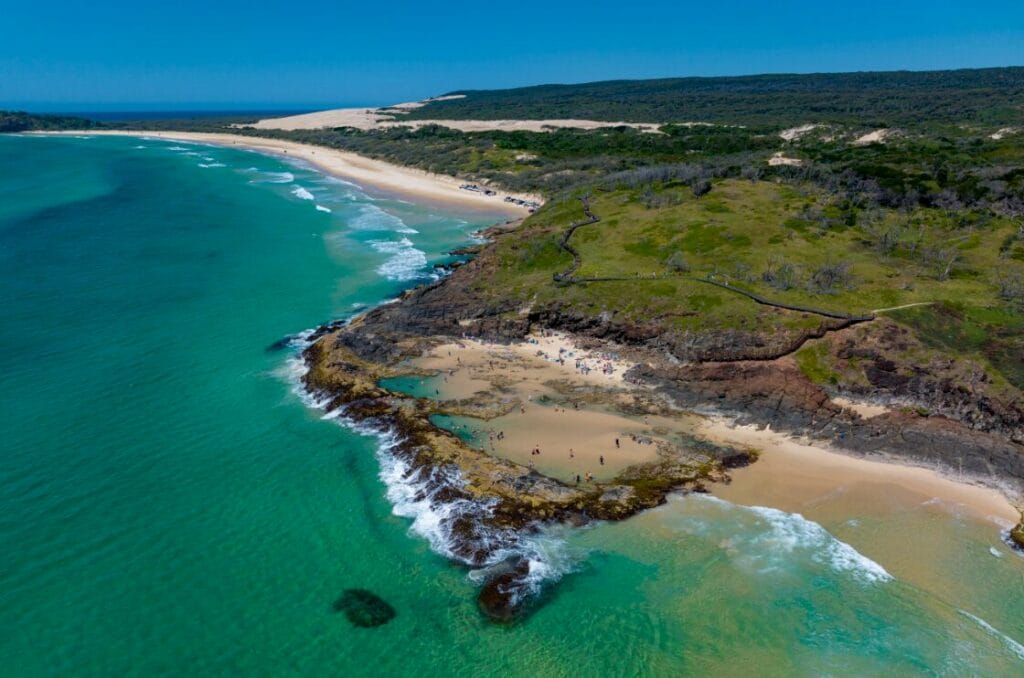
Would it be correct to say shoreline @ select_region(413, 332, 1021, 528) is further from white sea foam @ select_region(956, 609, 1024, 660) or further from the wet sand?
Answer: white sea foam @ select_region(956, 609, 1024, 660)

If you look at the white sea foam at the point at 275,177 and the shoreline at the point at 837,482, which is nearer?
the shoreline at the point at 837,482

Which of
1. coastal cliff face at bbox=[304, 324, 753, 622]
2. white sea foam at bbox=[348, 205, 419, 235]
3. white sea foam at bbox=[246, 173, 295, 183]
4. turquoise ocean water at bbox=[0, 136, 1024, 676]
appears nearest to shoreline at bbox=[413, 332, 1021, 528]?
coastal cliff face at bbox=[304, 324, 753, 622]

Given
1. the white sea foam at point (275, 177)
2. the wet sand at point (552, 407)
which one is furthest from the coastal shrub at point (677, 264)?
the white sea foam at point (275, 177)

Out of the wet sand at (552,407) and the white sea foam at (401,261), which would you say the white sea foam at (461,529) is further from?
the white sea foam at (401,261)

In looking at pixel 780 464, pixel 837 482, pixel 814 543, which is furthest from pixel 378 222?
pixel 814 543

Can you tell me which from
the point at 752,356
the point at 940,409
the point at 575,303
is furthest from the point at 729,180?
the point at 940,409

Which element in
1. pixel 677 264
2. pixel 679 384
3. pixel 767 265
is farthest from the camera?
pixel 677 264

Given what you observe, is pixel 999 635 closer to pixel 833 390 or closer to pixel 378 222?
pixel 833 390
